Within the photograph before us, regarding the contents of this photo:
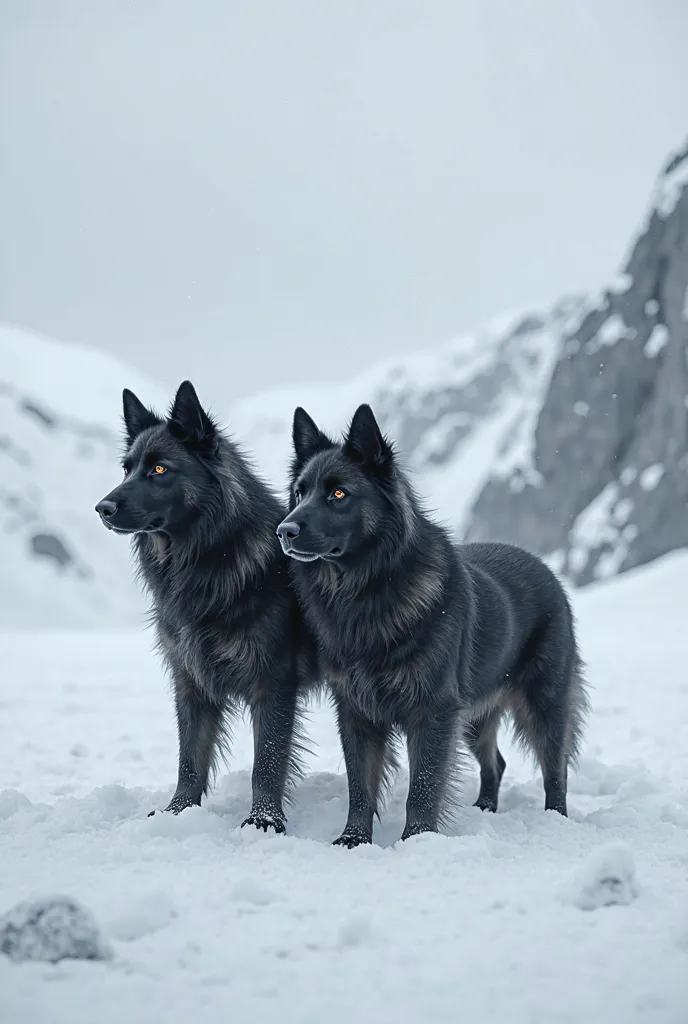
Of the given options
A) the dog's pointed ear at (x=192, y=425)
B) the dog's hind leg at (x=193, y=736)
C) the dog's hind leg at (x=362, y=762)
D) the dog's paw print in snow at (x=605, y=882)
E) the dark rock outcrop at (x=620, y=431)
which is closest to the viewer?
the dog's paw print in snow at (x=605, y=882)

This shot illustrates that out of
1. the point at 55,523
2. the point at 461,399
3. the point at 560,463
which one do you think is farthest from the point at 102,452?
the point at 461,399

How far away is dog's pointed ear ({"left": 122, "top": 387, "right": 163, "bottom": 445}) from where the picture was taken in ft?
15.1

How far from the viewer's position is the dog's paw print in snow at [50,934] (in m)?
2.40

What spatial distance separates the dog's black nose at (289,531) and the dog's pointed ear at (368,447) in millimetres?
537

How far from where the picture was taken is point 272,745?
4293 mm

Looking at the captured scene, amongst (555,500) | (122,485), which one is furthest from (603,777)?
(555,500)

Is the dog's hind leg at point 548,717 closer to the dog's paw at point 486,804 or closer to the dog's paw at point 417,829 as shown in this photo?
the dog's paw at point 486,804

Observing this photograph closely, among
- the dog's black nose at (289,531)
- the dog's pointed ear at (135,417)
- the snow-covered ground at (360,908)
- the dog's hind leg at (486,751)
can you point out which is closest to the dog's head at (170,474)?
the dog's pointed ear at (135,417)

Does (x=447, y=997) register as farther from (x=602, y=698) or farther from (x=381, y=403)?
(x=381, y=403)

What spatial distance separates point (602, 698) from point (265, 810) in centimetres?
577

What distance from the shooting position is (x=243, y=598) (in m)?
4.27

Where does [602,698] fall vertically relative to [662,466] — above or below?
below

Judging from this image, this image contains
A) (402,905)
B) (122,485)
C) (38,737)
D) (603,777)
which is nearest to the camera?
(402,905)

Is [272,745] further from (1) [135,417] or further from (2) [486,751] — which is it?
(1) [135,417]
